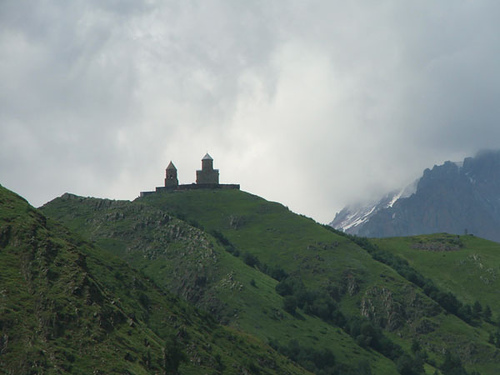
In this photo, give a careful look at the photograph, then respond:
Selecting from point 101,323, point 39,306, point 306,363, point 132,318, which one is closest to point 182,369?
point 132,318

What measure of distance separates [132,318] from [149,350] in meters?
12.1

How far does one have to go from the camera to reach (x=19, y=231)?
128m

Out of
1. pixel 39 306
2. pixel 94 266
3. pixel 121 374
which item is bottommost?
pixel 121 374

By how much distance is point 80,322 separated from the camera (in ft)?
376

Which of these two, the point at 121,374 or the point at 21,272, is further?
the point at 21,272

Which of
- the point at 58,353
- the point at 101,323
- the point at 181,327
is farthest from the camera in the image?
the point at 181,327

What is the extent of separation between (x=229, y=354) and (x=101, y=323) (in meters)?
39.9

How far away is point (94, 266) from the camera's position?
524 feet

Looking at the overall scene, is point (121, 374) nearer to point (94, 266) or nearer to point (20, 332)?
point (20, 332)

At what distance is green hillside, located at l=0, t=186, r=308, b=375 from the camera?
106 meters

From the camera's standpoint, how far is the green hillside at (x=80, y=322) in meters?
106

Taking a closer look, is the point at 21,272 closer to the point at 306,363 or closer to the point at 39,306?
the point at 39,306

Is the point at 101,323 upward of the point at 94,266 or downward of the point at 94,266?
downward

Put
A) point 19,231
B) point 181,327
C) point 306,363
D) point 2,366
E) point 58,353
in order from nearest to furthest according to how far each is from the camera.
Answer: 1. point 2,366
2. point 58,353
3. point 19,231
4. point 181,327
5. point 306,363
